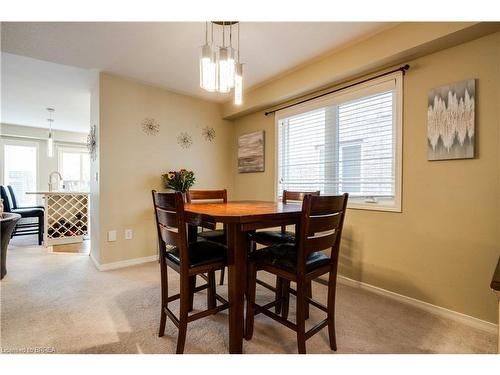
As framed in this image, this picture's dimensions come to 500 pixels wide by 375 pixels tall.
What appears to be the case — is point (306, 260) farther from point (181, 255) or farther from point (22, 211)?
point (22, 211)

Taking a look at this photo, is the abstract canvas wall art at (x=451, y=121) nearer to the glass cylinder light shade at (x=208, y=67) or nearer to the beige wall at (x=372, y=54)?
the beige wall at (x=372, y=54)

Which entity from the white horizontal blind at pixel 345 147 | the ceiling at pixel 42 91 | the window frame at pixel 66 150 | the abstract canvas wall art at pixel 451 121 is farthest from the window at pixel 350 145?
the window frame at pixel 66 150

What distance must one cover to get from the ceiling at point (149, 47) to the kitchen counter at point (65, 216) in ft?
5.73

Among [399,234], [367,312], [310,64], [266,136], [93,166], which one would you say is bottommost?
[367,312]

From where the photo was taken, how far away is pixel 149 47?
228 centimetres

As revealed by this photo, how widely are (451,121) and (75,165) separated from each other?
23.6 feet

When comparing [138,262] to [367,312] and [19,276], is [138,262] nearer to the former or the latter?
[19,276]

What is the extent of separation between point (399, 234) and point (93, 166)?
3502 millimetres

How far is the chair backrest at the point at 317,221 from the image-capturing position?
4.05ft

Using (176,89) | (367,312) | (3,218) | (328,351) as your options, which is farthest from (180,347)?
(176,89)

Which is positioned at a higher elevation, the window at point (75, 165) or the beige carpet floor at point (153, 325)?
the window at point (75, 165)

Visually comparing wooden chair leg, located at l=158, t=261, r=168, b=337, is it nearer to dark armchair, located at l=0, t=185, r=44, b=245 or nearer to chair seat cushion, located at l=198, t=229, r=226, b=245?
chair seat cushion, located at l=198, t=229, r=226, b=245
